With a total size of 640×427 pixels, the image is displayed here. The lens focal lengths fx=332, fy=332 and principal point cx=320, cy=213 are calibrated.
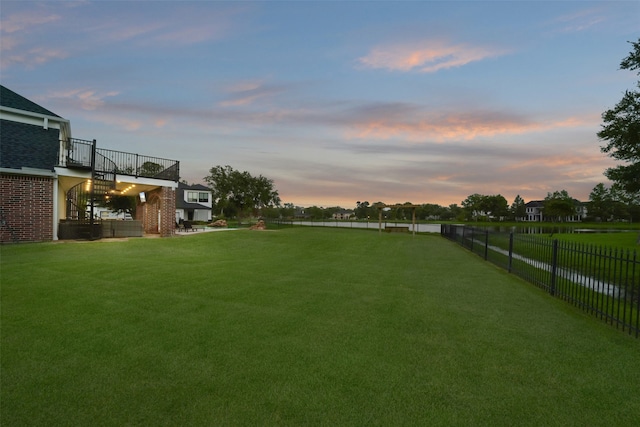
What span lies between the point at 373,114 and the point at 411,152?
10996mm

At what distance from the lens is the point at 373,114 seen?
79.2 feet

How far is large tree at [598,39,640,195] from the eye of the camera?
16312mm

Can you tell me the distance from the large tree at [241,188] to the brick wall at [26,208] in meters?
34.8

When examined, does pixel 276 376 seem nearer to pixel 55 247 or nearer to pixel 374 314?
pixel 374 314

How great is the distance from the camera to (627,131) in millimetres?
16031

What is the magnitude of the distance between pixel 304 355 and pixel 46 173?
19.3 metres

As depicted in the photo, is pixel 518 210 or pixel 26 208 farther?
pixel 518 210

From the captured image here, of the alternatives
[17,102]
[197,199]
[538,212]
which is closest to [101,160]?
[17,102]

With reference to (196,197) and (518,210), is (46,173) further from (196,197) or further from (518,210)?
(518,210)

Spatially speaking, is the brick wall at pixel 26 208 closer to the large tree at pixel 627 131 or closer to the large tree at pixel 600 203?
the large tree at pixel 627 131

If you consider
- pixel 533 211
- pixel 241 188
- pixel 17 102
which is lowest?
pixel 533 211

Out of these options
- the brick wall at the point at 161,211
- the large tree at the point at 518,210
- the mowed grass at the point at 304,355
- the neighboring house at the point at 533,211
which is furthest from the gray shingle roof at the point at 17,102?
the neighboring house at the point at 533,211

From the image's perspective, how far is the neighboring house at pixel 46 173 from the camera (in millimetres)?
16406

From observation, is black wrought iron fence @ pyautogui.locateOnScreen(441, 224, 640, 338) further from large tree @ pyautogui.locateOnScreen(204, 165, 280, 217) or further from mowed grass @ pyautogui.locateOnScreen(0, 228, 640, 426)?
large tree @ pyautogui.locateOnScreen(204, 165, 280, 217)
